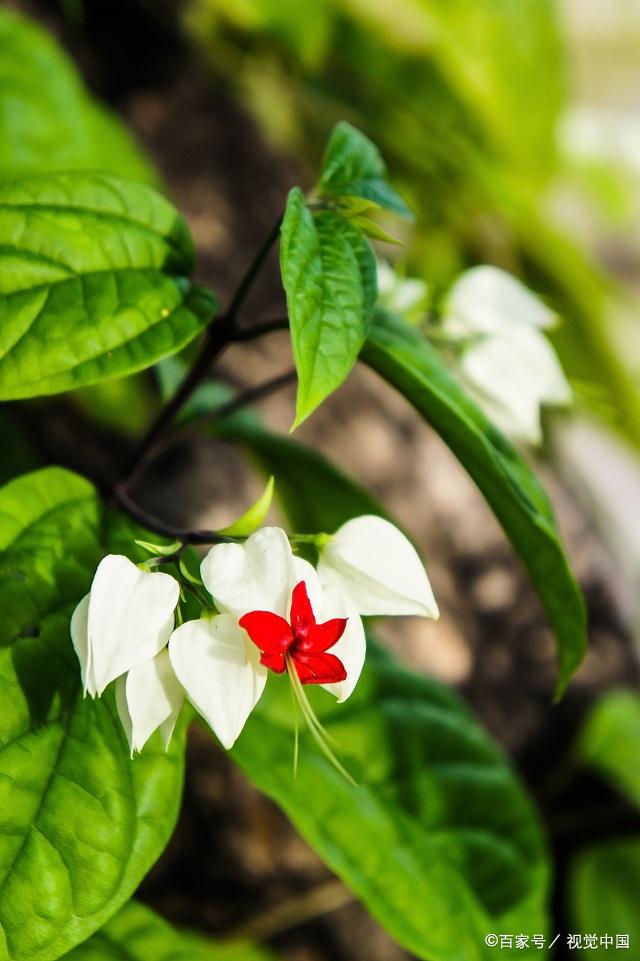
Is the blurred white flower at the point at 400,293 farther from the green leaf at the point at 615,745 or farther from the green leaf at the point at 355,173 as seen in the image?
the green leaf at the point at 615,745

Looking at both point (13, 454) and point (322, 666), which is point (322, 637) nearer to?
point (322, 666)

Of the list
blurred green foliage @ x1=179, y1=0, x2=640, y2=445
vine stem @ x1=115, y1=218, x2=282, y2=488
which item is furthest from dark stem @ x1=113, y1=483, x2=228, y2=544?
blurred green foliage @ x1=179, y1=0, x2=640, y2=445

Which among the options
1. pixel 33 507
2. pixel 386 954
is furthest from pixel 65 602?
pixel 386 954

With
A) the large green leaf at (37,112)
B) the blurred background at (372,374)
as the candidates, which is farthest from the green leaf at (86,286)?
the blurred background at (372,374)

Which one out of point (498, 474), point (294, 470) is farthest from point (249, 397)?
point (498, 474)

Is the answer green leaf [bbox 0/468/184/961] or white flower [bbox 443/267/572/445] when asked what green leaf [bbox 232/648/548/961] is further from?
white flower [bbox 443/267/572/445]
